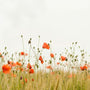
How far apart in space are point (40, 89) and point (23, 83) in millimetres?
470

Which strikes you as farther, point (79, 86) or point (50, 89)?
point (79, 86)

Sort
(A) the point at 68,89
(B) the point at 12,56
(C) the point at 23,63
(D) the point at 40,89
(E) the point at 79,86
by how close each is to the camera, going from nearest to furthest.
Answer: (D) the point at 40,89, (A) the point at 68,89, (E) the point at 79,86, (C) the point at 23,63, (B) the point at 12,56

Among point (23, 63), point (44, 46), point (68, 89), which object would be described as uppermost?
point (44, 46)

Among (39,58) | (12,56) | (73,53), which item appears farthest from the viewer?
(73,53)

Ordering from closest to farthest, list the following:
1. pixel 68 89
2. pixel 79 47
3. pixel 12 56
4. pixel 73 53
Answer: pixel 68 89, pixel 12 56, pixel 73 53, pixel 79 47

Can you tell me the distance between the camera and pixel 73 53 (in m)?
3.51

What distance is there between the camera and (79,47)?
3.77m

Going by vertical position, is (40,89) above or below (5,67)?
below

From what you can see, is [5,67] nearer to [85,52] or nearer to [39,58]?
[39,58]

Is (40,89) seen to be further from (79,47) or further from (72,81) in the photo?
(79,47)

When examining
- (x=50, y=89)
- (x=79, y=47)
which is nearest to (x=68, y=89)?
(x=50, y=89)

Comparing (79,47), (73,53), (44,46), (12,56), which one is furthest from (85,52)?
(44,46)

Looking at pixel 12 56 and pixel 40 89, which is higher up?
pixel 12 56

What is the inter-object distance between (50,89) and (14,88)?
0.45m
